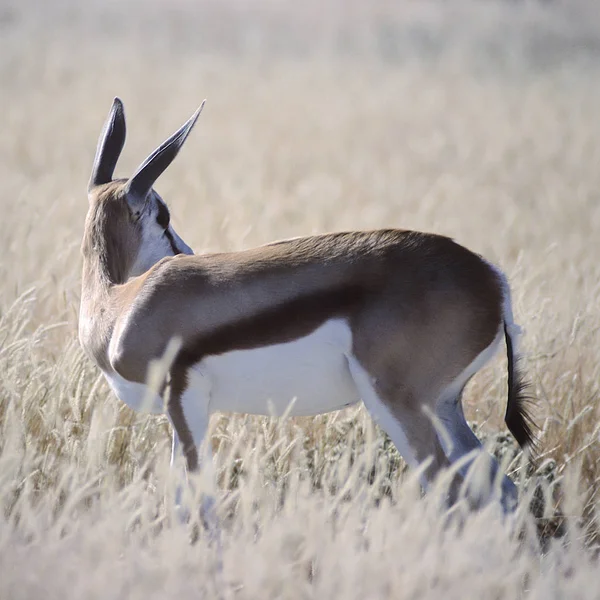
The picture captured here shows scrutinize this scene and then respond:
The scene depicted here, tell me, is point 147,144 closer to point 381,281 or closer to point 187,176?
point 187,176

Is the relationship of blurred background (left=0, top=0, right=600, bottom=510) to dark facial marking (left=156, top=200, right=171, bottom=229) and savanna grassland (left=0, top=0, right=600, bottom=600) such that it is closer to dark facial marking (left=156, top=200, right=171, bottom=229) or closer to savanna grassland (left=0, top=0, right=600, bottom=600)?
savanna grassland (left=0, top=0, right=600, bottom=600)

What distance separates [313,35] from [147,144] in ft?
50.9

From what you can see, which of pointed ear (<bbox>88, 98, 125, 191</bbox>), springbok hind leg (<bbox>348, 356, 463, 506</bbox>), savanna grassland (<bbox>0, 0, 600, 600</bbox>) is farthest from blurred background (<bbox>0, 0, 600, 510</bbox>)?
springbok hind leg (<bbox>348, 356, 463, 506</bbox>)

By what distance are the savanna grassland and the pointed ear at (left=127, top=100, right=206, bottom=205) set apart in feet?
2.91

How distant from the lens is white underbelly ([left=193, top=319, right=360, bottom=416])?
3523mm

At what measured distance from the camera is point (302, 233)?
9297 mm

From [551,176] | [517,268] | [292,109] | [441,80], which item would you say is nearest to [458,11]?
[441,80]

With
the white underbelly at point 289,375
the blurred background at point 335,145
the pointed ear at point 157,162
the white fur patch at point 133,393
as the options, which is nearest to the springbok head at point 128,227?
the pointed ear at point 157,162

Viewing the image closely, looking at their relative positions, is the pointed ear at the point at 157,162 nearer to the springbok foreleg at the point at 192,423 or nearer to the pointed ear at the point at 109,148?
the pointed ear at the point at 109,148

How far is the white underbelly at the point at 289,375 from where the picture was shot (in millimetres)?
3523

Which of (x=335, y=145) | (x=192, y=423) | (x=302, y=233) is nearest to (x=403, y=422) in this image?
(x=192, y=423)

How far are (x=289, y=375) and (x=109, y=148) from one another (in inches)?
61.4

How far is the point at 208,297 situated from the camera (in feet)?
11.9

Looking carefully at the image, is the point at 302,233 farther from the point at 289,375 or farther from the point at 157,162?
the point at 289,375
